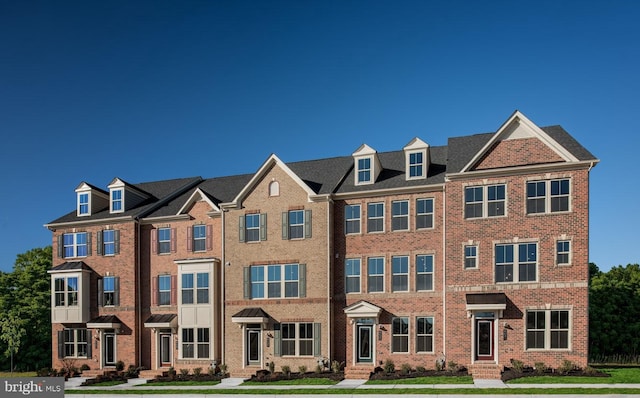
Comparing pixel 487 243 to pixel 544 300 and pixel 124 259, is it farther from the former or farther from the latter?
pixel 124 259

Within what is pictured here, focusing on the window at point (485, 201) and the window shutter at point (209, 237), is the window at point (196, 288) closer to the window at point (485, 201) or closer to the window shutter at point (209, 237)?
the window shutter at point (209, 237)

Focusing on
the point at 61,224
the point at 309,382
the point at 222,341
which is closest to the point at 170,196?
the point at 61,224

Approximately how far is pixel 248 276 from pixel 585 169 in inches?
746

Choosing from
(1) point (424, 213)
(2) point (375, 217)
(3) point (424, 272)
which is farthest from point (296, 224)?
(3) point (424, 272)

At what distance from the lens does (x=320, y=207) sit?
32250mm

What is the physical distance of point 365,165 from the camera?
108 feet

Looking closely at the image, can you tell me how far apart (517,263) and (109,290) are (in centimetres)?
2526

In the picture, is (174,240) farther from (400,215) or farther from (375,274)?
(400,215)

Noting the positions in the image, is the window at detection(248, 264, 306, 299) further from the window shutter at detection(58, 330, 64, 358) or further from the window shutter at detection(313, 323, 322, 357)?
the window shutter at detection(58, 330, 64, 358)

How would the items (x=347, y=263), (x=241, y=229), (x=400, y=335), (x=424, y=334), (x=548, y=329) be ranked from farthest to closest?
(x=241, y=229) → (x=347, y=263) → (x=400, y=335) → (x=424, y=334) → (x=548, y=329)

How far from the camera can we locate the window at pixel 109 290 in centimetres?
3688

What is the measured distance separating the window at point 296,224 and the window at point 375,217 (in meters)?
3.41

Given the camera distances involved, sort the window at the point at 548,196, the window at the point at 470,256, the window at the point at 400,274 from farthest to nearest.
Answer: the window at the point at 400,274 < the window at the point at 470,256 < the window at the point at 548,196

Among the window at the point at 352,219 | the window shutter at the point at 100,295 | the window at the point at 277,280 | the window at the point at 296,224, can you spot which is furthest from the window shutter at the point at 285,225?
the window shutter at the point at 100,295
